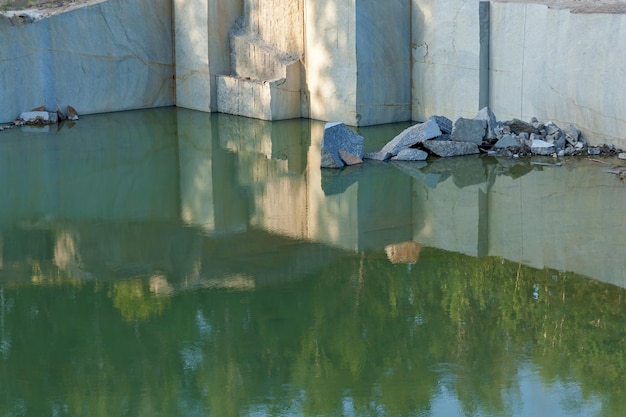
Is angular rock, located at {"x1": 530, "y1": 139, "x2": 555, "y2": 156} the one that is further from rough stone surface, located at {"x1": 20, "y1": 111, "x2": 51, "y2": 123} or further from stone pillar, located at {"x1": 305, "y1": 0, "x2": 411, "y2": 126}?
rough stone surface, located at {"x1": 20, "y1": 111, "x2": 51, "y2": 123}

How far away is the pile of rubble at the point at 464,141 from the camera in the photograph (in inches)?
490

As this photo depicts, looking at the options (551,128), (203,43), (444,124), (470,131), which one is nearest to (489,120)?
(470,131)

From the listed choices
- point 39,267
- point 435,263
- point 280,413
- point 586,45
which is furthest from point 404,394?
point 586,45

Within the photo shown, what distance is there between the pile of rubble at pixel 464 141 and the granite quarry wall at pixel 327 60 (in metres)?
0.33

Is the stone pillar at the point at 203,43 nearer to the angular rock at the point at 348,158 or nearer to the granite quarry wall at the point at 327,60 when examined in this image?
the granite quarry wall at the point at 327,60

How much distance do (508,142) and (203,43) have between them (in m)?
5.61

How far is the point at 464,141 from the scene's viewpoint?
12773mm

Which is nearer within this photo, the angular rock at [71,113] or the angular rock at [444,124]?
the angular rock at [444,124]

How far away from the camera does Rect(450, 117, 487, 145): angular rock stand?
41.7 feet

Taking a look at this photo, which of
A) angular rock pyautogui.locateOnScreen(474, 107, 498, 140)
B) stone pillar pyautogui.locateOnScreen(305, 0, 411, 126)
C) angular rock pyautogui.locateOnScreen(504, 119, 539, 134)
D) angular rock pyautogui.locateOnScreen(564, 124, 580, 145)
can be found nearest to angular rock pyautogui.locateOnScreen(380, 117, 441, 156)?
angular rock pyautogui.locateOnScreen(474, 107, 498, 140)

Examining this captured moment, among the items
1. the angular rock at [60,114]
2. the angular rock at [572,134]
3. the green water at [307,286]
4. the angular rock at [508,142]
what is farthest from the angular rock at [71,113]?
the angular rock at [572,134]

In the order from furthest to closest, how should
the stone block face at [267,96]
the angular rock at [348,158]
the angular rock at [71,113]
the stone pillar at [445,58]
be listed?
the angular rock at [71,113] < the stone block face at [267,96] < the stone pillar at [445,58] < the angular rock at [348,158]

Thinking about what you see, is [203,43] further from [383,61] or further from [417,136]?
[417,136]

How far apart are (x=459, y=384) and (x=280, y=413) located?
116 cm
